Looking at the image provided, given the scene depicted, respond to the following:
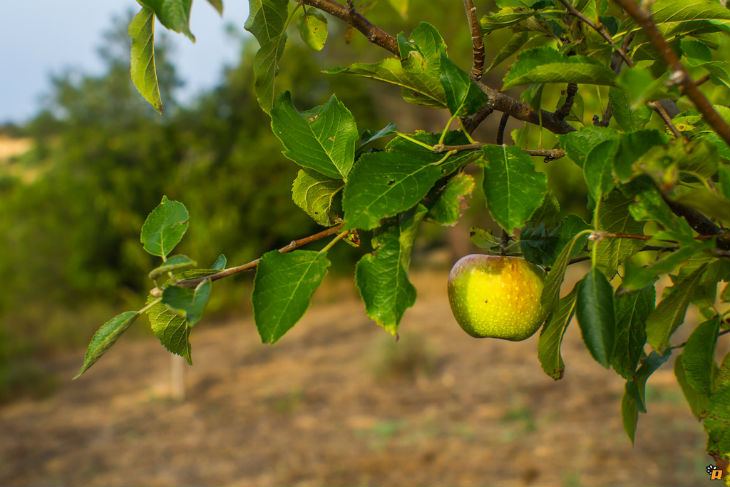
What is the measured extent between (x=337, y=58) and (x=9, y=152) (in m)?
26.1

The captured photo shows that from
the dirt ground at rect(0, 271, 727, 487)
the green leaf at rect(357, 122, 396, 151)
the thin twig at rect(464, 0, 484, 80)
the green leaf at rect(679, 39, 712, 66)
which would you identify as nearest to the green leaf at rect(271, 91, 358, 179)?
the green leaf at rect(357, 122, 396, 151)

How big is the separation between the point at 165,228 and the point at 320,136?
18cm

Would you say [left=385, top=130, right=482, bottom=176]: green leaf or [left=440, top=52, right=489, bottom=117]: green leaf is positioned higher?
[left=440, top=52, right=489, bottom=117]: green leaf

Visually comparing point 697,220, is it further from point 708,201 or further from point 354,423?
point 354,423

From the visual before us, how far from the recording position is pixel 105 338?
50 cm

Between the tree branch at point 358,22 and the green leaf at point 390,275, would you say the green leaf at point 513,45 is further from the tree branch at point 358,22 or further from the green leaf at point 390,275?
the green leaf at point 390,275

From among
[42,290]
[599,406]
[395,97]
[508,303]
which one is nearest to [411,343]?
[599,406]

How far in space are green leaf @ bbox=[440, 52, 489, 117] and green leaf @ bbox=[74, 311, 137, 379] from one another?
33 centimetres

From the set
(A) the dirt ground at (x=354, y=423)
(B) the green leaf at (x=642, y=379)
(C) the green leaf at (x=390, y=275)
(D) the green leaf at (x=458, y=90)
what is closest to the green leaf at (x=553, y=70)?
(D) the green leaf at (x=458, y=90)

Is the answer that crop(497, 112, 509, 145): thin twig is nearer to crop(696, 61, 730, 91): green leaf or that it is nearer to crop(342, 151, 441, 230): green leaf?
crop(342, 151, 441, 230): green leaf

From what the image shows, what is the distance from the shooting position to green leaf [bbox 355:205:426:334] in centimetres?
48

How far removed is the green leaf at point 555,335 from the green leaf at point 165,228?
362mm

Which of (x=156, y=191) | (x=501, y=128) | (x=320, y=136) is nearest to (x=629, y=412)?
(x=501, y=128)

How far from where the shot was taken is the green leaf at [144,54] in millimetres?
533
